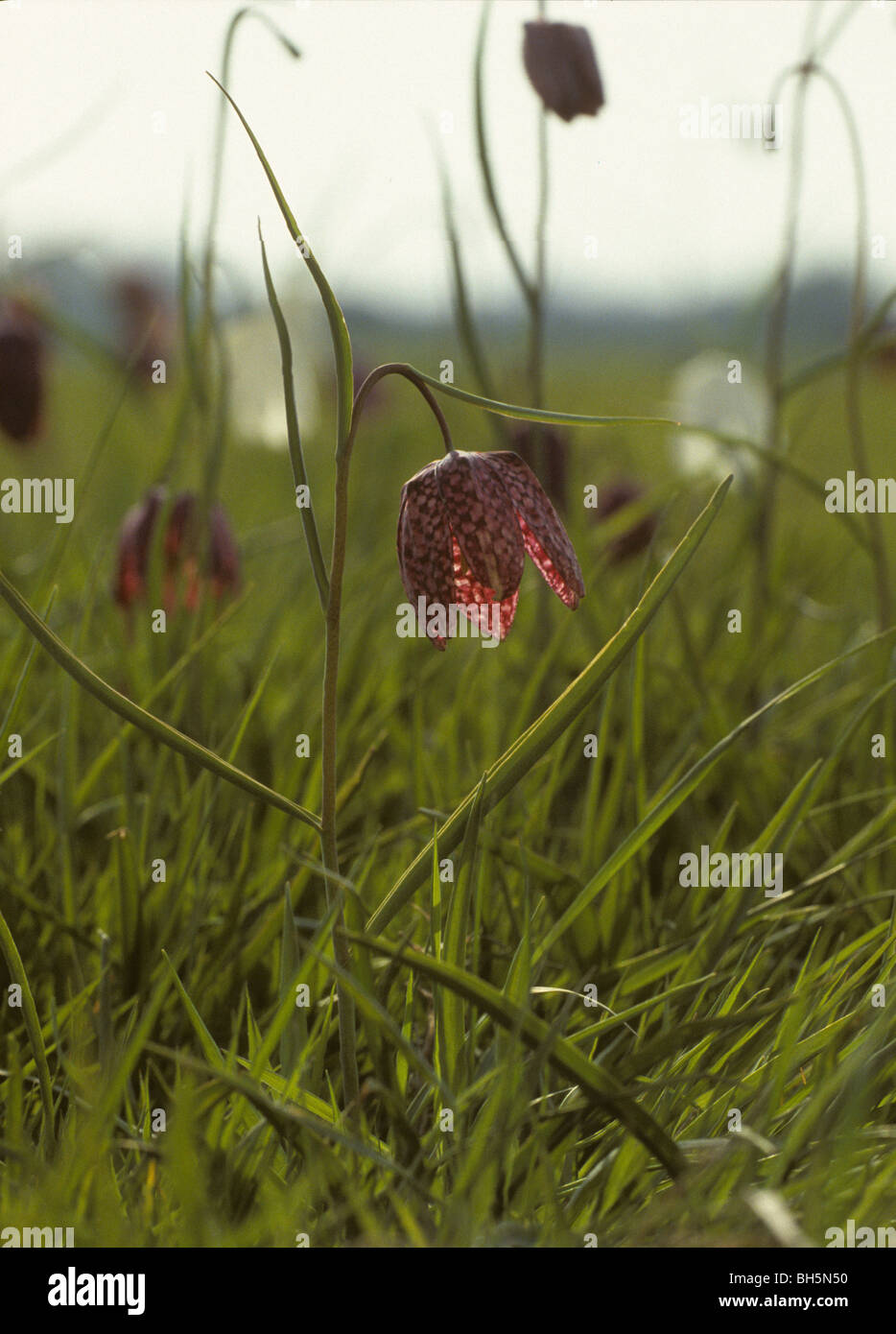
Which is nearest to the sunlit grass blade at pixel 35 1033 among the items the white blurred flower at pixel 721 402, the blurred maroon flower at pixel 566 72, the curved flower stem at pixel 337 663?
the curved flower stem at pixel 337 663

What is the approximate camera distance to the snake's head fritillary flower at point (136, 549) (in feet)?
4.17

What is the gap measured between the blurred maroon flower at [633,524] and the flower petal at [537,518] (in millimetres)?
974

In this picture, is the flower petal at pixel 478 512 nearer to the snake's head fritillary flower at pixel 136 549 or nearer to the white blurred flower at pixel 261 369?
the snake's head fritillary flower at pixel 136 549

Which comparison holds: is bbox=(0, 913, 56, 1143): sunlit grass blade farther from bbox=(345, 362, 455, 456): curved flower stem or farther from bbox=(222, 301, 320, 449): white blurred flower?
bbox=(222, 301, 320, 449): white blurred flower

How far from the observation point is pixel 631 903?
3.17 feet

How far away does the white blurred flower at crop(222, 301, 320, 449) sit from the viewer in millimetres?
1490

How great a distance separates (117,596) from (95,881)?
0.39 m

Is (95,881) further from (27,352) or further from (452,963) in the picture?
(27,352)

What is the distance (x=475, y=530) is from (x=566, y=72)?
1.58 ft

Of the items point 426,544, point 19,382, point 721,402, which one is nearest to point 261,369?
point 19,382

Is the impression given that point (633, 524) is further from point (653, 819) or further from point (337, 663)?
point (337, 663)

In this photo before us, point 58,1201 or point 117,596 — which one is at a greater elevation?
point 117,596
